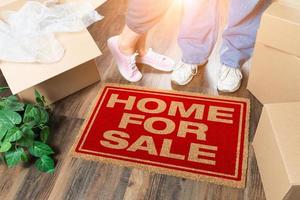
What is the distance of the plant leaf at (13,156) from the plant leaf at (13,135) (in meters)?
0.05

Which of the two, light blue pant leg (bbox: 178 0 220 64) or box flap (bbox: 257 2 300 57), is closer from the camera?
box flap (bbox: 257 2 300 57)

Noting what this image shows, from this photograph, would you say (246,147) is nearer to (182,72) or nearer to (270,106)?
(270,106)

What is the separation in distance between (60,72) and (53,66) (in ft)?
0.12

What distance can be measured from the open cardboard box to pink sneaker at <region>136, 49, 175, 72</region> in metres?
0.24

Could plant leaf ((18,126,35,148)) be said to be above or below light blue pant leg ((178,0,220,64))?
below

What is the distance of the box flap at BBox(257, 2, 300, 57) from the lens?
0.90 m

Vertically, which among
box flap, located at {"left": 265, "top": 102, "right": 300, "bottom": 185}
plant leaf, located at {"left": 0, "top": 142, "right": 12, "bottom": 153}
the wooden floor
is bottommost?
the wooden floor

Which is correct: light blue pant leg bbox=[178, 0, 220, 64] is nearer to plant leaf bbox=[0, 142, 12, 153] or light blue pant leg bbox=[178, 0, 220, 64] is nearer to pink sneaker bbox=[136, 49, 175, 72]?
pink sneaker bbox=[136, 49, 175, 72]

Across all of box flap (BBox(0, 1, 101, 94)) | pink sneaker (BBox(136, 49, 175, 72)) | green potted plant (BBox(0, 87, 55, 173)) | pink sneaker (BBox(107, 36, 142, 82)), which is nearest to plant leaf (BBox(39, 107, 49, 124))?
green potted plant (BBox(0, 87, 55, 173))

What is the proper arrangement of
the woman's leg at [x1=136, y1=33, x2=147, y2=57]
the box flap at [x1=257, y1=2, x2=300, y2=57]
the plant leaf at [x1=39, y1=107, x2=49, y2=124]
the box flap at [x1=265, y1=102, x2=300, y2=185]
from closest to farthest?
the box flap at [x1=265, y1=102, x2=300, y2=185], the box flap at [x1=257, y1=2, x2=300, y2=57], the plant leaf at [x1=39, y1=107, x2=49, y2=124], the woman's leg at [x1=136, y1=33, x2=147, y2=57]

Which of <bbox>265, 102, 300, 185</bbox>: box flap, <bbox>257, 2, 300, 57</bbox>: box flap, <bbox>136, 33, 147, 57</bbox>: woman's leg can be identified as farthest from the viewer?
<bbox>136, 33, 147, 57</bbox>: woman's leg

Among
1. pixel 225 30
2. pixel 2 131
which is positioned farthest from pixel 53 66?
pixel 225 30

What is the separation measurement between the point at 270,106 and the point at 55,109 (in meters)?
0.84

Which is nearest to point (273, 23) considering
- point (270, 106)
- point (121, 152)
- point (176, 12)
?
point (270, 106)
